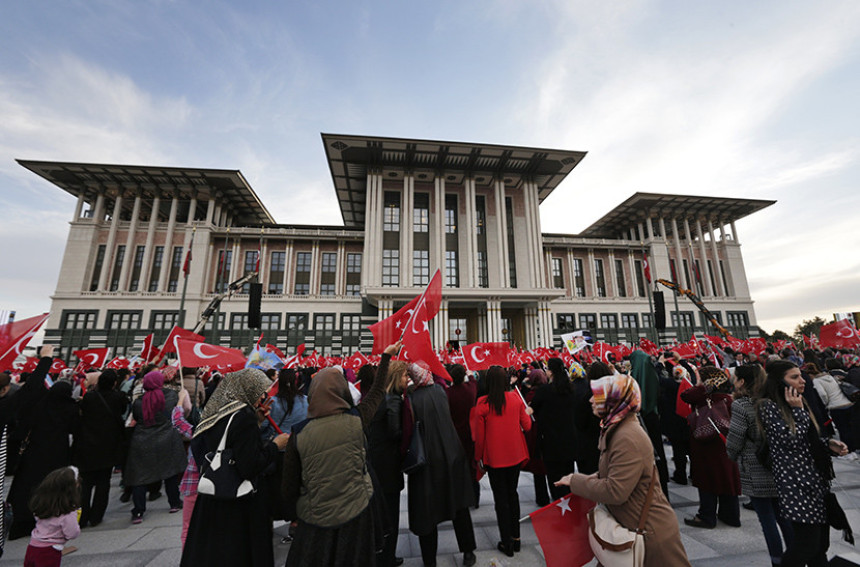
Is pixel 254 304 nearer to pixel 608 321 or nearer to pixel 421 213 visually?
pixel 421 213

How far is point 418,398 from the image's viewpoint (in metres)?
3.78

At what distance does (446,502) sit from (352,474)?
1.57 m

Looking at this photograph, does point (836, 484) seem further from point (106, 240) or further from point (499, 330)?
point (106, 240)

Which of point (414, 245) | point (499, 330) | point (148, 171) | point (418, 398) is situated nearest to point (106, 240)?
point (148, 171)

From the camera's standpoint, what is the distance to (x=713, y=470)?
4.45 m

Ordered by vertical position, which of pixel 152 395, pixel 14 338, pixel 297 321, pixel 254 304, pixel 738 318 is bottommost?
pixel 152 395

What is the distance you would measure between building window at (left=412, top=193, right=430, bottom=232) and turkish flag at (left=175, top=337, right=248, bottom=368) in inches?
1153

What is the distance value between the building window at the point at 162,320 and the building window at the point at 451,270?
25.3 meters

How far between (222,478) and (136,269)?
43.5 metres

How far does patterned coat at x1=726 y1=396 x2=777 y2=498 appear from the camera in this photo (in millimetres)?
3316

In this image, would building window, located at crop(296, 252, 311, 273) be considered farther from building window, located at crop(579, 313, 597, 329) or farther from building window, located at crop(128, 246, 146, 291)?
building window, located at crop(579, 313, 597, 329)

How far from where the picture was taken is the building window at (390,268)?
34062 millimetres

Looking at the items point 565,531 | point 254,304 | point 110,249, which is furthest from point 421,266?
point 565,531

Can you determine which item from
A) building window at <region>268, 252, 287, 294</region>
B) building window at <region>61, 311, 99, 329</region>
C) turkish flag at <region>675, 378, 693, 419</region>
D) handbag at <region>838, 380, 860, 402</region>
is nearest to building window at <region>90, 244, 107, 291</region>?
building window at <region>61, 311, 99, 329</region>
